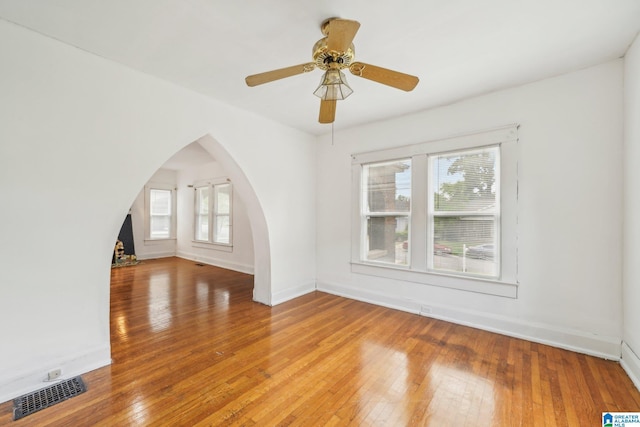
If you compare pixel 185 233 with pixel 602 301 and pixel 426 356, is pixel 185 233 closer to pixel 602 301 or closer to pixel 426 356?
pixel 426 356

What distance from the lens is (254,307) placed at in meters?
3.83

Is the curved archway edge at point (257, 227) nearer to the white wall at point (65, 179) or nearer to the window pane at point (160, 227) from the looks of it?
the white wall at point (65, 179)

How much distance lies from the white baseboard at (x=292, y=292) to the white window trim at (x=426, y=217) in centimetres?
84

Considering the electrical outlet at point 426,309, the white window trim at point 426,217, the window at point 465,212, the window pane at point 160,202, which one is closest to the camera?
the white window trim at point 426,217

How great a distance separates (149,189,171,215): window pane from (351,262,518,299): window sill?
20.9ft

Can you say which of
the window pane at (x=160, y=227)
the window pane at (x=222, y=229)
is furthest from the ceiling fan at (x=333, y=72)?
the window pane at (x=160, y=227)

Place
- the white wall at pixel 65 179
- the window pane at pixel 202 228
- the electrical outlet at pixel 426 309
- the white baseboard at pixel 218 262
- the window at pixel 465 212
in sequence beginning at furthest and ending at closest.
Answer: the window pane at pixel 202 228 → the white baseboard at pixel 218 262 → the electrical outlet at pixel 426 309 → the window at pixel 465 212 → the white wall at pixel 65 179

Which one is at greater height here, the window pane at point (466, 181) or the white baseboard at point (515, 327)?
the window pane at point (466, 181)

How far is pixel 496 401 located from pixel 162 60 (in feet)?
13.0

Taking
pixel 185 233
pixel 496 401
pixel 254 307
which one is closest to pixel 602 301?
pixel 496 401

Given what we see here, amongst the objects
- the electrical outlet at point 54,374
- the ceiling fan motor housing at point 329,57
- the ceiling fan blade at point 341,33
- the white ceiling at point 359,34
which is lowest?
the electrical outlet at point 54,374

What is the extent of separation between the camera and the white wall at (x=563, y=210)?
251 cm
